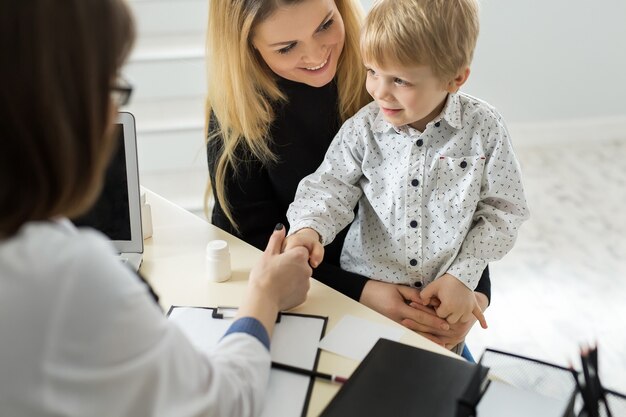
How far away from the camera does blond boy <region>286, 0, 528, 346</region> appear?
128 cm

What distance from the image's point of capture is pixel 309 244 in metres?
1.31

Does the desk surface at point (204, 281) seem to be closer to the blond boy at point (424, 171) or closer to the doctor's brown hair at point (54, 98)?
the blond boy at point (424, 171)

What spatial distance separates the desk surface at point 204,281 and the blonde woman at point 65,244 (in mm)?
359

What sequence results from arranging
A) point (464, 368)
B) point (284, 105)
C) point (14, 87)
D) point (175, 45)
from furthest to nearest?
point (175, 45) < point (284, 105) < point (464, 368) < point (14, 87)

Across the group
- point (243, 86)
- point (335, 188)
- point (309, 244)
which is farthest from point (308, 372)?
point (243, 86)

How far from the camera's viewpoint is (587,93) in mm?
3654

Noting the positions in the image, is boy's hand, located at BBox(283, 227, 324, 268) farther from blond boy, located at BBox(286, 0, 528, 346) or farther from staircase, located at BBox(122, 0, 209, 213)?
staircase, located at BBox(122, 0, 209, 213)

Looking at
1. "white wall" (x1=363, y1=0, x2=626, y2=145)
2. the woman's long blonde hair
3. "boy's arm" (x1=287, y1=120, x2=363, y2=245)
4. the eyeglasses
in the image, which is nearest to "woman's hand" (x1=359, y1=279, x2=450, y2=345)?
"boy's arm" (x1=287, y1=120, x2=363, y2=245)

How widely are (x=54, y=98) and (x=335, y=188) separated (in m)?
0.85

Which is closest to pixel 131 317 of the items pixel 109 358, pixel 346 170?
pixel 109 358

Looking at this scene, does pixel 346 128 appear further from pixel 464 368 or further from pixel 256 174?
pixel 464 368

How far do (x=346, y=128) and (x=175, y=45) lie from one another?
5.29 ft

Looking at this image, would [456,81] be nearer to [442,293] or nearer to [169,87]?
[442,293]

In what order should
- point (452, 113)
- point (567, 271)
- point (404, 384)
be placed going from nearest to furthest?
point (404, 384) < point (452, 113) < point (567, 271)
